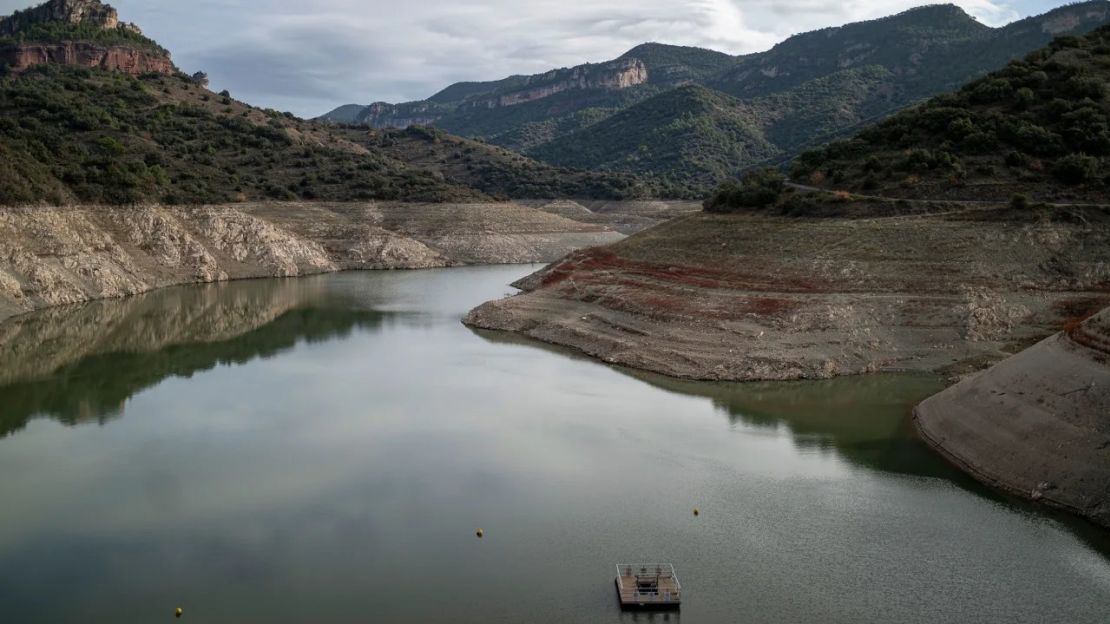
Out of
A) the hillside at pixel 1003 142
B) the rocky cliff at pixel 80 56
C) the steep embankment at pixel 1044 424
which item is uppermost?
the rocky cliff at pixel 80 56

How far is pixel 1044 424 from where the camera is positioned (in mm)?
23500

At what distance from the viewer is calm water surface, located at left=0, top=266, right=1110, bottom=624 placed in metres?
17.1

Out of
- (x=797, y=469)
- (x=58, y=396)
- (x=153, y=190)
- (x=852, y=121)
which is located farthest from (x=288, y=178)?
(x=852, y=121)

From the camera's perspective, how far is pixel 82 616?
1619 cm

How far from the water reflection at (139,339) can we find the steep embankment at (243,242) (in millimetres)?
2529

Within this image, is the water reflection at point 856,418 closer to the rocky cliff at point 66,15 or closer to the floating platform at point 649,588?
the floating platform at point 649,588

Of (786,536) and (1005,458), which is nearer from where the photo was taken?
(786,536)

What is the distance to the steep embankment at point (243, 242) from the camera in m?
54.0

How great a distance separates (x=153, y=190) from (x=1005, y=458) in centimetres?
6771

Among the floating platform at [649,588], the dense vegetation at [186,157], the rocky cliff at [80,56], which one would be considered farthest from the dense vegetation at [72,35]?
the floating platform at [649,588]

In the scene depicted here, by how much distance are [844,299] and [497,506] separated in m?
24.5

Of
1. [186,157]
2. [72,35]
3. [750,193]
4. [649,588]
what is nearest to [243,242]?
[186,157]

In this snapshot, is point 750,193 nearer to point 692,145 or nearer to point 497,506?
point 497,506

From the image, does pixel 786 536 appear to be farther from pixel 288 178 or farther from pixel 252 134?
pixel 252 134
